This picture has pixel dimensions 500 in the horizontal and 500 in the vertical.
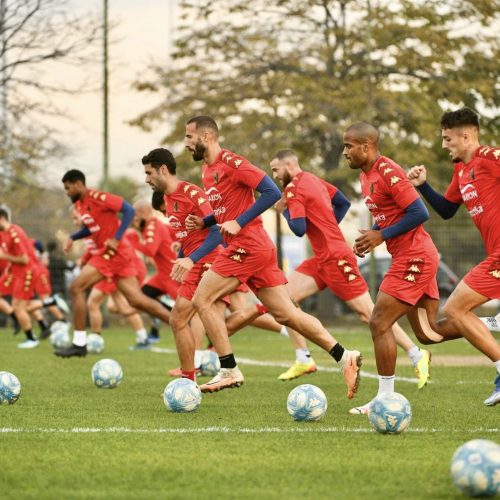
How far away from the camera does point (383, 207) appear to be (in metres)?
9.91

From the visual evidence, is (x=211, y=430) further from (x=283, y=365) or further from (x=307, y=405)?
(x=283, y=365)

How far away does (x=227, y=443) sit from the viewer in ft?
25.7

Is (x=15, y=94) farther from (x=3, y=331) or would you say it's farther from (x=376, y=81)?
(x=376, y=81)

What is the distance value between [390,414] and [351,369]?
2260mm

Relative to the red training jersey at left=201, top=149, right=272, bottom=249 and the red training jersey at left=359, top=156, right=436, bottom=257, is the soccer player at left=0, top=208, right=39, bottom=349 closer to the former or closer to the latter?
the red training jersey at left=201, top=149, right=272, bottom=249

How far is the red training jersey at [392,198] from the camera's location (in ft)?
31.6

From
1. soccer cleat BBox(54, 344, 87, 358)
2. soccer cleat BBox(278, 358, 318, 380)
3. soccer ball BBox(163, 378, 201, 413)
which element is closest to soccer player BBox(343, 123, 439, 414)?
soccer ball BBox(163, 378, 201, 413)

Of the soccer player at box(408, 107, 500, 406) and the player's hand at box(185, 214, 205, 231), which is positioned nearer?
the soccer player at box(408, 107, 500, 406)

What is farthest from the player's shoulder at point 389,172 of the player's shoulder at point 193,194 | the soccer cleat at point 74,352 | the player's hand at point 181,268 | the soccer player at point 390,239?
the soccer cleat at point 74,352

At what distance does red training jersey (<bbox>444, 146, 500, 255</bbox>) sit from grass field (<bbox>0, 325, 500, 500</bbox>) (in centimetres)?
150

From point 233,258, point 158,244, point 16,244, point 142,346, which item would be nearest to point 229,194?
point 233,258

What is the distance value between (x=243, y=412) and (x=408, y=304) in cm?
163

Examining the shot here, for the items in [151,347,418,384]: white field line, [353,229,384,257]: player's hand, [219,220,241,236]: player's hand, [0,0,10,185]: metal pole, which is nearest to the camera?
[353,229,384,257]: player's hand

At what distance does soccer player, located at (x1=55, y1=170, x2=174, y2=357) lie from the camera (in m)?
16.8
